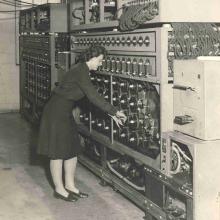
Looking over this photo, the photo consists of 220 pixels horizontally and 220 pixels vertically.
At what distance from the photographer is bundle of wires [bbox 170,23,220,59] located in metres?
3.24

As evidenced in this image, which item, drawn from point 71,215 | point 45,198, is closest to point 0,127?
point 45,198

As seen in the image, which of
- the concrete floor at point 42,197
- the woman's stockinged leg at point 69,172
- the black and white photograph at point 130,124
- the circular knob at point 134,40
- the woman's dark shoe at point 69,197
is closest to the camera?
the black and white photograph at point 130,124

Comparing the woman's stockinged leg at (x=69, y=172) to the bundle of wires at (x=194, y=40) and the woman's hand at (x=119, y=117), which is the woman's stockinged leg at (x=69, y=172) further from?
the bundle of wires at (x=194, y=40)

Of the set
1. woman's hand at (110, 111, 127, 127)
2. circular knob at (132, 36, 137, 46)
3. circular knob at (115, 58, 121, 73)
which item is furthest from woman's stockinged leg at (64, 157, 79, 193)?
circular knob at (132, 36, 137, 46)

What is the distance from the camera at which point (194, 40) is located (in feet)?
10.9

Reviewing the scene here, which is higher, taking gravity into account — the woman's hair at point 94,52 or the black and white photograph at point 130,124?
the woman's hair at point 94,52

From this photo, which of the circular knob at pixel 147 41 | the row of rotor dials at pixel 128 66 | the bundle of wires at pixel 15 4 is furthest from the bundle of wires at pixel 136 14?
the bundle of wires at pixel 15 4

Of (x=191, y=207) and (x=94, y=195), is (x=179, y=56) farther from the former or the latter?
(x=94, y=195)

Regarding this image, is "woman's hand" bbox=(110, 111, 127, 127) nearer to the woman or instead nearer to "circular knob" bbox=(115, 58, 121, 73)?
the woman

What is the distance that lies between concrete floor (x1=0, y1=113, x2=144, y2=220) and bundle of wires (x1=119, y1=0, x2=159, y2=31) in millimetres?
1517

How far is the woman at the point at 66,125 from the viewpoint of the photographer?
3945 mm

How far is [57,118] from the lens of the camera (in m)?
4.05

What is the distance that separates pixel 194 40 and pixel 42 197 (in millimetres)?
2010

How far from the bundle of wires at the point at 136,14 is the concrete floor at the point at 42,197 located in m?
1.52
